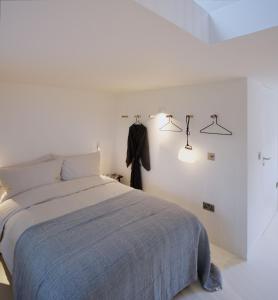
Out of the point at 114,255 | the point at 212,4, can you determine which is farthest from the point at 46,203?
the point at 212,4

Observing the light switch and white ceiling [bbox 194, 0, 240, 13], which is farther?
the light switch

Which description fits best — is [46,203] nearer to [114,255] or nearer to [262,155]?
[114,255]

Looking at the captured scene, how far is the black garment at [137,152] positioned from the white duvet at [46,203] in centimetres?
72

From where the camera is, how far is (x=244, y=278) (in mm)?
2174

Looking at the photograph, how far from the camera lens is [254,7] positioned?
3.83 feet

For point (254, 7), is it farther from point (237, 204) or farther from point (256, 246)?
point (256, 246)

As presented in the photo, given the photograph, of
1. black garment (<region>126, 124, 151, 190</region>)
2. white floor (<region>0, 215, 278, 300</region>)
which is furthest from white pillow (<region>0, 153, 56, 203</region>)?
black garment (<region>126, 124, 151, 190</region>)

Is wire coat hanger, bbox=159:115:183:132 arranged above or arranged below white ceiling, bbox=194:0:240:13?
below

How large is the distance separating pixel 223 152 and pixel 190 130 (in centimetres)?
55

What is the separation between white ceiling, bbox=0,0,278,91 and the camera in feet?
3.19

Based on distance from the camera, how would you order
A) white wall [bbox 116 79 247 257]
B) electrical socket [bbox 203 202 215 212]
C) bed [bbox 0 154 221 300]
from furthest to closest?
electrical socket [bbox 203 202 215 212]
white wall [bbox 116 79 247 257]
bed [bbox 0 154 221 300]

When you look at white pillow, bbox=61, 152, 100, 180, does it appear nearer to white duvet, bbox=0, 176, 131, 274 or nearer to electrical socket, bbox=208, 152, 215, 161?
white duvet, bbox=0, 176, 131, 274

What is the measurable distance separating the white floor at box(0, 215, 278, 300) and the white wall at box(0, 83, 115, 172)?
5.08 feet

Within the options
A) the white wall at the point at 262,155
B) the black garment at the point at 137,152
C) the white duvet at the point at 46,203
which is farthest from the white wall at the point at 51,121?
the white wall at the point at 262,155
